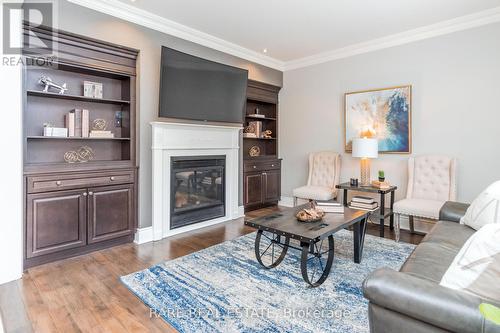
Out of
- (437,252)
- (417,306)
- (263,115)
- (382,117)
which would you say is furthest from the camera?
(263,115)

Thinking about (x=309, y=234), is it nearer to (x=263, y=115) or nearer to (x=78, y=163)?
(x=78, y=163)

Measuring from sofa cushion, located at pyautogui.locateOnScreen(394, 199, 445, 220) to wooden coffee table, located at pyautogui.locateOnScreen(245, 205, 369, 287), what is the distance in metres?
0.82

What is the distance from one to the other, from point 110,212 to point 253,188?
2.43 meters

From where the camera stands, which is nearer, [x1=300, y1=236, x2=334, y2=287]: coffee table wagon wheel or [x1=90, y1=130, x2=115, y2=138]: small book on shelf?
[x1=300, y1=236, x2=334, y2=287]: coffee table wagon wheel

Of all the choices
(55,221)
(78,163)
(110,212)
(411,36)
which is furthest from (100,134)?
(411,36)

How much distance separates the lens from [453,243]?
2.17 metres

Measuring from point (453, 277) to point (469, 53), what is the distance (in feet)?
11.7

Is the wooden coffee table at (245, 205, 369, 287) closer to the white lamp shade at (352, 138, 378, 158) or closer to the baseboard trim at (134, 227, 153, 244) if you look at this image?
the white lamp shade at (352, 138, 378, 158)

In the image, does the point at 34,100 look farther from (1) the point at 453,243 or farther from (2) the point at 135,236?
(1) the point at 453,243

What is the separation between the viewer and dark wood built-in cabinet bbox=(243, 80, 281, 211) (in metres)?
5.02

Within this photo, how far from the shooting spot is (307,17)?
3545 mm

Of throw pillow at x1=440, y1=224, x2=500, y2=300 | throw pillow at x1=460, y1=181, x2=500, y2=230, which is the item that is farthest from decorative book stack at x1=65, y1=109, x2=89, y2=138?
throw pillow at x1=460, y1=181, x2=500, y2=230
